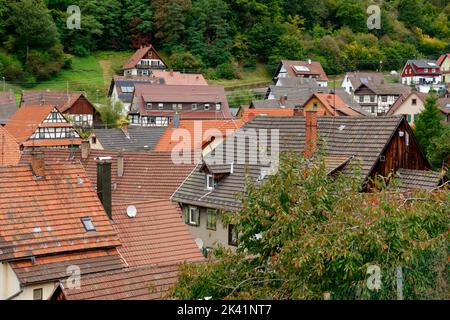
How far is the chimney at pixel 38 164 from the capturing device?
17.2 metres

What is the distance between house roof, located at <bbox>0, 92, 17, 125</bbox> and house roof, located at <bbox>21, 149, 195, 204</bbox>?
3557cm

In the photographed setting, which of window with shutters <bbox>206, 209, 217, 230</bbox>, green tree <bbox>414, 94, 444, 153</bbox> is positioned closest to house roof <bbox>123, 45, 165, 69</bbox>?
green tree <bbox>414, 94, 444, 153</bbox>

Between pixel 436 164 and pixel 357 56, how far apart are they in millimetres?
66541

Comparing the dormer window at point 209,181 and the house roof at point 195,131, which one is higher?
the house roof at point 195,131

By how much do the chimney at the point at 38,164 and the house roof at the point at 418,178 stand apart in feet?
30.1

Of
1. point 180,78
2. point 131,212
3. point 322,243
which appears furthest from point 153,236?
point 180,78

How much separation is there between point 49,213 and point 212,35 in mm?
84687

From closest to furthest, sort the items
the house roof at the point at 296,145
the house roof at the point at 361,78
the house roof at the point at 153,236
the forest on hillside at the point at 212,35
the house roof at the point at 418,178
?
the house roof at the point at 153,236
the house roof at the point at 418,178
the house roof at the point at 296,145
the house roof at the point at 361,78
the forest on hillside at the point at 212,35

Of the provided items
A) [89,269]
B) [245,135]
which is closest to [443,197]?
[89,269]

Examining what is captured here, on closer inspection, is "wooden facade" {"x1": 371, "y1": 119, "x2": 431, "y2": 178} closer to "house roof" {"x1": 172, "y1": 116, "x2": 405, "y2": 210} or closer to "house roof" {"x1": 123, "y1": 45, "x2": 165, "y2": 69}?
"house roof" {"x1": 172, "y1": 116, "x2": 405, "y2": 210}

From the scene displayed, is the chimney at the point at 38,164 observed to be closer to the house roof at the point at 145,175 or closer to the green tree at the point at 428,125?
the house roof at the point at 145,175

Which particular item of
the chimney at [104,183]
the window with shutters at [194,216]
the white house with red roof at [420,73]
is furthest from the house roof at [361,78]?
the chimney at [104,183]

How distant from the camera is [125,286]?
12758 millimetres

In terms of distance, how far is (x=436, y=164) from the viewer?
34.3 metres
